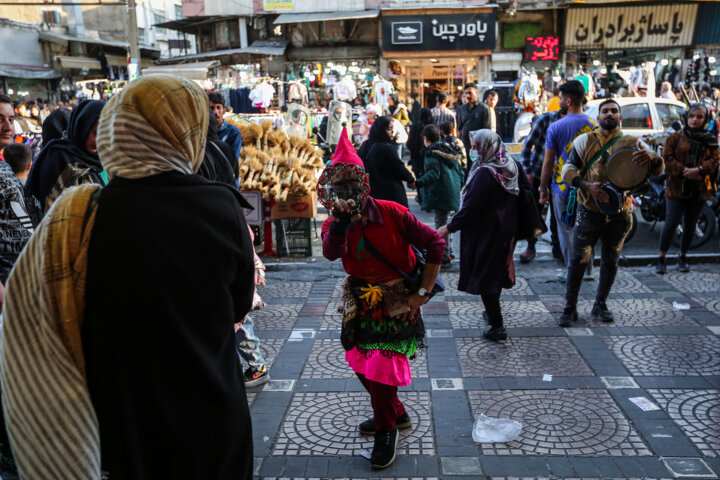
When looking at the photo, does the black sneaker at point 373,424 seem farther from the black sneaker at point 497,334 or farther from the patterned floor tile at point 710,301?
the patterned floor tile at point 710,301

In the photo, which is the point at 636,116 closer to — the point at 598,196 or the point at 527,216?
the point at 598,196

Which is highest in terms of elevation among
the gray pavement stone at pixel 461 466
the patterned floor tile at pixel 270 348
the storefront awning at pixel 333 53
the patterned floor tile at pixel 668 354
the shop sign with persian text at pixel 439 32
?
the shop sign with persian text at pixel 439 32

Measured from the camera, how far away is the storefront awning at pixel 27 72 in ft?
77.0

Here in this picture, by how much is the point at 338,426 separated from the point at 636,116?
10.2 metres

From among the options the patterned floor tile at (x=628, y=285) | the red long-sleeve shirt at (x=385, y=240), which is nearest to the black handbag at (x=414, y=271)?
the red long-sleeve shirt at (x=385, y=240)

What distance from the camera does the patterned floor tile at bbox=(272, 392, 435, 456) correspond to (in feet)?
11.6

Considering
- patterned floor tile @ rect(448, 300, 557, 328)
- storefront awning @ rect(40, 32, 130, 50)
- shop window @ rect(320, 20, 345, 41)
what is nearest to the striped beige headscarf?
patterned floor tile @ rect(448, 300, 557, 328)

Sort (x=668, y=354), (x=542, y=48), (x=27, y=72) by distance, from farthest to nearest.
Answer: (x=27, y=72) < (x=542, y=48) < (x=668, y=354)

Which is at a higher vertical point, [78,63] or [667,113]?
[78,63]

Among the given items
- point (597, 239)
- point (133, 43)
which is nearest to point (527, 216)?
point (597, 239)

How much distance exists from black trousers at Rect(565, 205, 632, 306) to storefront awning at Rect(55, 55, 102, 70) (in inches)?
1031

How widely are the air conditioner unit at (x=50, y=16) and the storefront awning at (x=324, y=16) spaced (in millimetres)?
11349

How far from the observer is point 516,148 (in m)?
11.4

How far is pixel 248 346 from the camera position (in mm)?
4332
